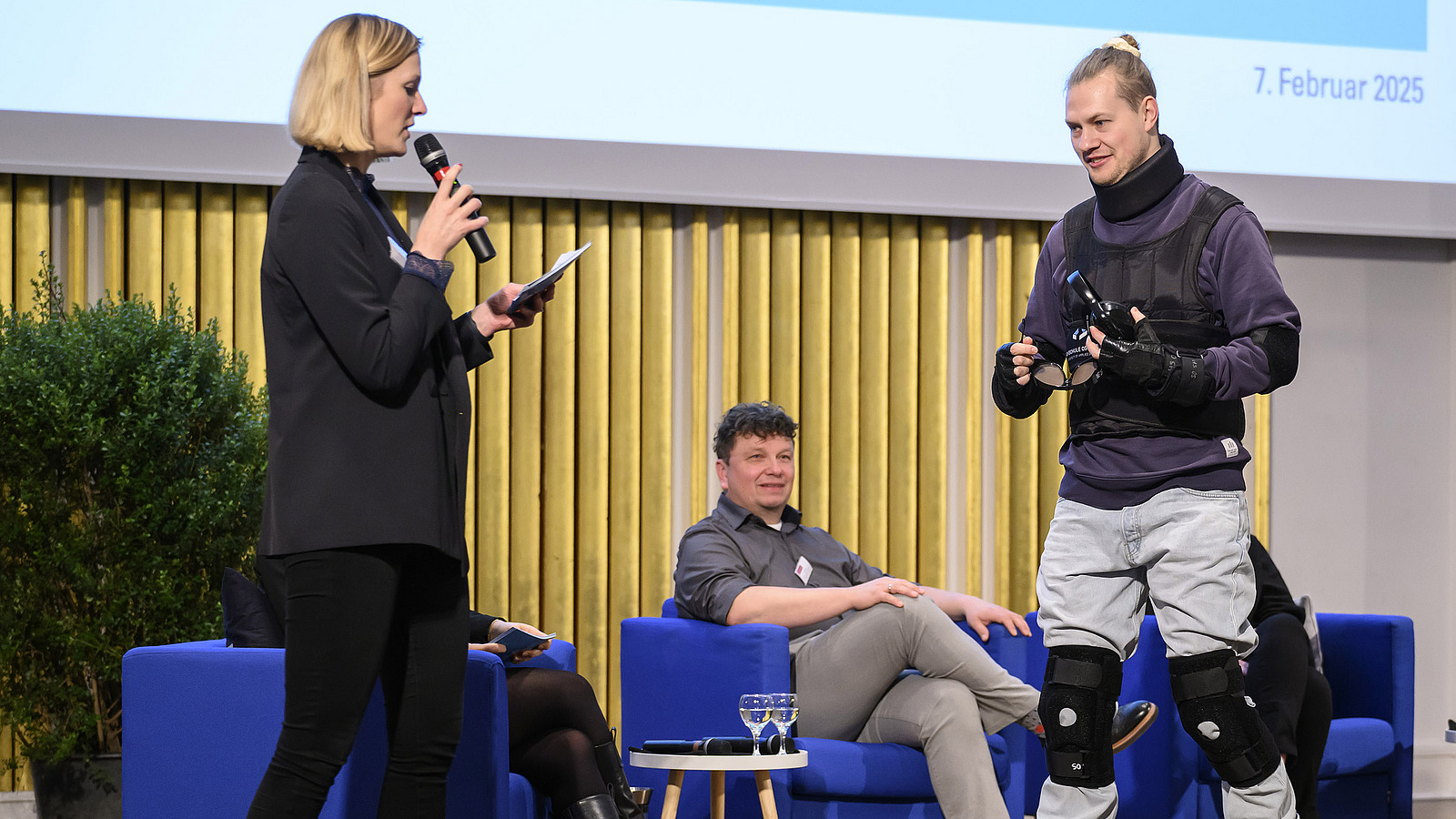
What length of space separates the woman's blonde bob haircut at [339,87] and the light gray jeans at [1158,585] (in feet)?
3.96

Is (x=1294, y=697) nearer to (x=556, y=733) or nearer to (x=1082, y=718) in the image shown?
A: (x=1082, y=718)

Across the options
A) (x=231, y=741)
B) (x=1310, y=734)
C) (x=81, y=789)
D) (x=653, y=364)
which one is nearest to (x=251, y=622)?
(x=231, y=741)

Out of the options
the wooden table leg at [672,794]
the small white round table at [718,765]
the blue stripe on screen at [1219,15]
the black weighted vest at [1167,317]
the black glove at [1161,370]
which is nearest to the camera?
the black glove at [1161,370]

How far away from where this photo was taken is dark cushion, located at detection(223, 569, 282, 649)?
7.76 feet

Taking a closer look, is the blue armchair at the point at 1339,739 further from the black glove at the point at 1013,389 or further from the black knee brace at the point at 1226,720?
the black knee brace at the point at 1226,720

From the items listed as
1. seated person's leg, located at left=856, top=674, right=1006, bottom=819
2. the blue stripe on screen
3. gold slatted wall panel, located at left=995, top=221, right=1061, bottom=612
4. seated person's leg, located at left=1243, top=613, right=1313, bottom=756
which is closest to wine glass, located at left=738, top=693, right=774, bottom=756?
seated person's leg, located at left=856, top=674, right=1006, bottom=819

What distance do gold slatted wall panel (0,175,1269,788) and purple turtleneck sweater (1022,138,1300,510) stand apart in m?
2.11

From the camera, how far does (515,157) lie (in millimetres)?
3781

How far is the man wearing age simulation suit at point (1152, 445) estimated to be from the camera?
1944mm

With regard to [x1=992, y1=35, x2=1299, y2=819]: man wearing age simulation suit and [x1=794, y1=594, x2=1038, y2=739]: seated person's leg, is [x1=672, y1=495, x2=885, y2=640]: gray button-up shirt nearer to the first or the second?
[x1=794, y1=594, x2=1038, y2=739]: seated person's leg

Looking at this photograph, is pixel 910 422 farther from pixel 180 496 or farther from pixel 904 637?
pixel 180 496

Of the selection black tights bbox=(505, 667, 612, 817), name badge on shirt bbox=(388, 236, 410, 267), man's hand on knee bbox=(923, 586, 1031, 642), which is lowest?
black tights bbox=(505, 667, 612, 817)

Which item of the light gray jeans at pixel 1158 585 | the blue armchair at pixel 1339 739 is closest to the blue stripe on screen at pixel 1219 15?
the blue armchair at pixel 1339 739

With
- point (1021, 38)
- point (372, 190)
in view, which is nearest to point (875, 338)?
point (1021, 38)
